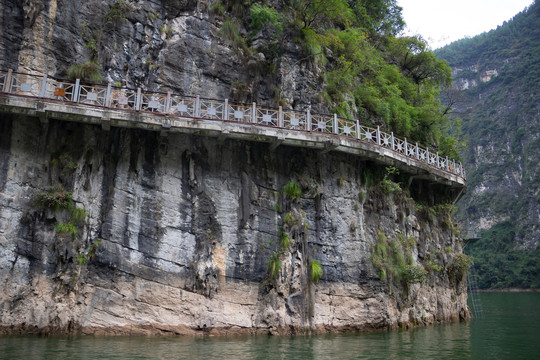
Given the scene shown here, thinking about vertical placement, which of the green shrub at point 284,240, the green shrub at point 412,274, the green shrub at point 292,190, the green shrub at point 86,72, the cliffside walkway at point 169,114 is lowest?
the green shrub at point 412,274

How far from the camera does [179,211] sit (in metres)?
19.7

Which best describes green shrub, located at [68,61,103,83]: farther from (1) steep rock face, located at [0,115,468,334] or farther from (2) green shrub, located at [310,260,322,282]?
(2) green shrub, located at [310,260,322,282]

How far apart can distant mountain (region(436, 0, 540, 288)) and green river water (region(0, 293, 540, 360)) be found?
51272 millimetres

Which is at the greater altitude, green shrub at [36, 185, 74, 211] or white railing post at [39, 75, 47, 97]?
white railing post at [39, 75, 47, 97]

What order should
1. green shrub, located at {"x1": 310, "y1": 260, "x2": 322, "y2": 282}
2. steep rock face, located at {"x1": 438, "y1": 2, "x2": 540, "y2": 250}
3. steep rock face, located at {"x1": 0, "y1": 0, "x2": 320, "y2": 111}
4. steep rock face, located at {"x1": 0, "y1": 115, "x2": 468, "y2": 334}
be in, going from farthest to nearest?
steep rock face, located at {"x1": 438, "y1": 2, "x2": 540, "y2": 250}, green shrub, located at {"x1": 310, "y1": 260, "x2": 322, "y2": 282}, steep rock face, located at {"x1": 0, "y1": 0, "x2": 320, "y2": 111}, steep rock face, located at {"x1": 0, "y1": 115, "x2": 468, "y2": 334}

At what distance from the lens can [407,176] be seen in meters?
26.1

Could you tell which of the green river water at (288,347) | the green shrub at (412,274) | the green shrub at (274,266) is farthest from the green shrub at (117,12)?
the green shrub at (412,274)

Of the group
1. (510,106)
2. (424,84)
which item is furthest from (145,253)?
(510,106)

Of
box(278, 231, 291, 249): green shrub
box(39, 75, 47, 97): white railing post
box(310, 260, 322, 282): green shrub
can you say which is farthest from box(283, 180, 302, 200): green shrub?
box(39, 75, 47, 97): white railing post

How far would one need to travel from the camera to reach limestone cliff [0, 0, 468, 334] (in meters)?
17.6

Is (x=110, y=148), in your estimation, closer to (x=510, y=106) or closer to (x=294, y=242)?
(x=294, y=242)

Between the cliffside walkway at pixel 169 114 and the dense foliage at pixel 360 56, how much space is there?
3.15m

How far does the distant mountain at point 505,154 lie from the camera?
7344 cm

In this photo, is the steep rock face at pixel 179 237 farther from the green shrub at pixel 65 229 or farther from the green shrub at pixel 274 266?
the green shrub at pixel 274 266
